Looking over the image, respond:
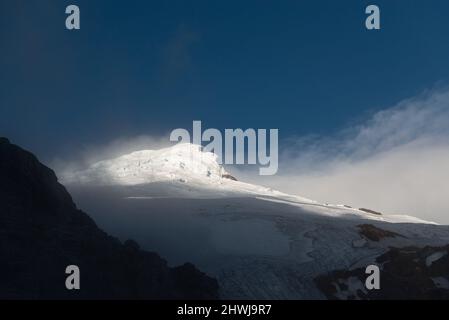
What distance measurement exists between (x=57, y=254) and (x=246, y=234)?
3246 cm

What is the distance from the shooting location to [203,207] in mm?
104062

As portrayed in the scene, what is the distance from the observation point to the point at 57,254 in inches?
2581

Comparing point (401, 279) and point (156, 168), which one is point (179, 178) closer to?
point (156, 168)

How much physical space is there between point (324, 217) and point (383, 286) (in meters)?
29.9

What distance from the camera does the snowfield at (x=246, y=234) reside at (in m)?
74.5

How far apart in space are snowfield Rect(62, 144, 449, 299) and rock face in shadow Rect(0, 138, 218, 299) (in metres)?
8.51

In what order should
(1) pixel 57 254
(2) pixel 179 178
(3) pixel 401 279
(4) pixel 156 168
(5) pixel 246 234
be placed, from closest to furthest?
(1) pixel 57 254, (3) pixel 401 279, (5) pixel 246 234, (2) pixel 179 178, (4) pixel 156 168

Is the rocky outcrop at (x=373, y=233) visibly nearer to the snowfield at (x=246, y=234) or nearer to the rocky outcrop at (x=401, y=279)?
the snowfield at (x=246, y=234)

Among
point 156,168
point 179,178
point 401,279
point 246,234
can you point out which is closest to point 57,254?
point 246,234

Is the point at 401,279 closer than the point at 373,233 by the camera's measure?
Yes

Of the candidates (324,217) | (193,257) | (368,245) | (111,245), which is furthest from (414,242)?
(111,245)

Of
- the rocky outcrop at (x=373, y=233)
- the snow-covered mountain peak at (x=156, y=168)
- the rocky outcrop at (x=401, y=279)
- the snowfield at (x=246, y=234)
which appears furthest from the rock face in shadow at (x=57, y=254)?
the snow-covered mountain peak at (x=156, y=168)
